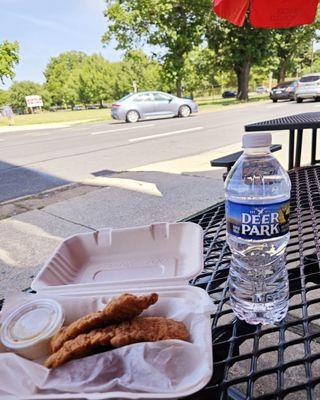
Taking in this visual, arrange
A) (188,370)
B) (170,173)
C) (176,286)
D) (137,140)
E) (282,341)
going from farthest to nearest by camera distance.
Answer: (137,140) < (170,173) < (176,286) < (282,341) < (188,370)

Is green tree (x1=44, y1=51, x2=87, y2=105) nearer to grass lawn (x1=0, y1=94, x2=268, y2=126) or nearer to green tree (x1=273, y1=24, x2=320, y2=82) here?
grass lawn (x1=0, y1=94, x2=268, y2=126)

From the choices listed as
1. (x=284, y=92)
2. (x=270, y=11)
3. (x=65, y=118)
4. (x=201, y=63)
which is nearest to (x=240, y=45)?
(x=284, y=92)

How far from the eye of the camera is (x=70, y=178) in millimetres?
5898

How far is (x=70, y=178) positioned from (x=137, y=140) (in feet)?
14.2

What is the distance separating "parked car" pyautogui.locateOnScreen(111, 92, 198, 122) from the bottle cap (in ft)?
52.5

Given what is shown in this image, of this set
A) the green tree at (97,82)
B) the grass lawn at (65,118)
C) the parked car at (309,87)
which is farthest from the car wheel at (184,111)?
the green tree at (97,82)

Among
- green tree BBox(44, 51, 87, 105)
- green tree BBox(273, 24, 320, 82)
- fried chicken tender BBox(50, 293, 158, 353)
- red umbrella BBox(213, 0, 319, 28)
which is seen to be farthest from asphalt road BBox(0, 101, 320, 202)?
green tree BBox(44, 51, 87, 105)

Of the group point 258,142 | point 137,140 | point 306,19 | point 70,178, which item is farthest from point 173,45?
point 258,142

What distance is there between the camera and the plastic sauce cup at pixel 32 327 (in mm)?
779

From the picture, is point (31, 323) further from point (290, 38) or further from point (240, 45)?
point (290, 38)

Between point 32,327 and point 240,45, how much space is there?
1118 inches

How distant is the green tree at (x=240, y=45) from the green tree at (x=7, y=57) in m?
13.9

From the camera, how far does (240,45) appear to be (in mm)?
25641

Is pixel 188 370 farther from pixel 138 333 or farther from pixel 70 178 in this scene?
pixel 70 178
